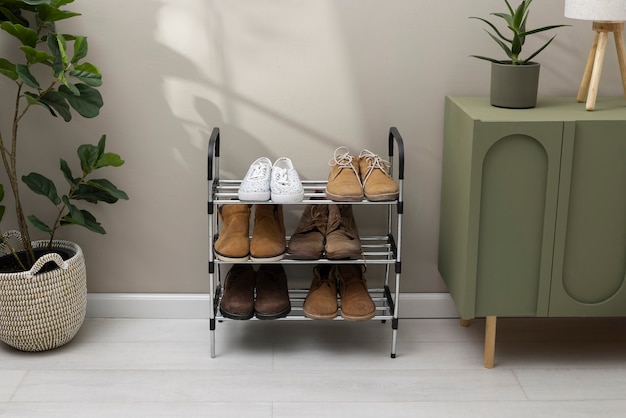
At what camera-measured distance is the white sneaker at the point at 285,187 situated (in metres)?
2.45

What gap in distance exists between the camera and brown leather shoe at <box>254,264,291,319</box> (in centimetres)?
257

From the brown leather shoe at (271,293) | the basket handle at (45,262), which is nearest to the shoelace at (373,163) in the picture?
the brown leather shoe at (271,293)

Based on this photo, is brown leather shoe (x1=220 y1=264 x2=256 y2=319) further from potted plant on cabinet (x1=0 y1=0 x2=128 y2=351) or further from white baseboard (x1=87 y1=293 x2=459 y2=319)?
potted plant on cabinet (x1=0 y1=0 x2=128 y2=351)

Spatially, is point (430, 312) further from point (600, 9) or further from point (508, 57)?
point (600, 9)

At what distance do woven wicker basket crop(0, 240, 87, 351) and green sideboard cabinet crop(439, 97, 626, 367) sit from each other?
1.22 m

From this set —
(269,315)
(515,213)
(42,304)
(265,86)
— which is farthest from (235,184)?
(515,213)

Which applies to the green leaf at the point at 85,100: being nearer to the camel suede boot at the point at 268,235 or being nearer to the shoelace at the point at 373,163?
the camel suede boot at the point at 268,235

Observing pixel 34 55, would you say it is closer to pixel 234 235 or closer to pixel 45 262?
pixel 45 262

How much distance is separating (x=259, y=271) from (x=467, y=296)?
73 centimetres

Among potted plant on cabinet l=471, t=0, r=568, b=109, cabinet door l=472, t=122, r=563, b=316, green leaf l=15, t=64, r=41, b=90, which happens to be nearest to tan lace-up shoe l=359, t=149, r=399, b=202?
cabinet door l=472, t=122, r=563, b=316

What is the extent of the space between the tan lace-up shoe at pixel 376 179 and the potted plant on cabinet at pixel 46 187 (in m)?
0.76

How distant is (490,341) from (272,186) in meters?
0.84

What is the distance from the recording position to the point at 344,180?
2.52 m

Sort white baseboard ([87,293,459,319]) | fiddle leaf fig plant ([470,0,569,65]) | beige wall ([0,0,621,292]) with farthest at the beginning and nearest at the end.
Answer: white baseboard ([87,293,459,319])
beige wall ([0,0,621,292])
fiddle leaf fig plant ([470,0,569,65])
